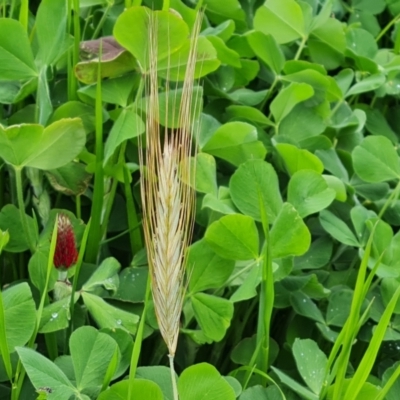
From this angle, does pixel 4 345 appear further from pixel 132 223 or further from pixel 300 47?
pixel 300 47

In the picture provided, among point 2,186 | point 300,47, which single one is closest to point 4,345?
point 2,186

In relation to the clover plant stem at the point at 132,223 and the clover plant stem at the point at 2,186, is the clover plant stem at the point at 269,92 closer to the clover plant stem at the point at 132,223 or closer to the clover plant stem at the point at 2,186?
the clover plant stem at the point at 132,223

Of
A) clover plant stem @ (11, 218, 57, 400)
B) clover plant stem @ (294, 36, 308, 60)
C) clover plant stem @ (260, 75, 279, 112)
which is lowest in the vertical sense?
clover plant stem @ (11, 218, 57, 400)

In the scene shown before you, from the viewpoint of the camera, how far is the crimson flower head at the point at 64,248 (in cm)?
68

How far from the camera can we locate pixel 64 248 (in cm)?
68

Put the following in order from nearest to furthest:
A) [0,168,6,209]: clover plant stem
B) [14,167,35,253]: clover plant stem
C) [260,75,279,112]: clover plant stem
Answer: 1. [14,167,35,253]: clover plant stem
2. [0,168,6,209]: clover plant stem
3. [260,75,279,112]: clover plant stem

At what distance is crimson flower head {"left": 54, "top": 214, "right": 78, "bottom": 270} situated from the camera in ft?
2.22

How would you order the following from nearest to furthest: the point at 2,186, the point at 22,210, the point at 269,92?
the point at 22,210, the point at 2,186, the point at 269,92

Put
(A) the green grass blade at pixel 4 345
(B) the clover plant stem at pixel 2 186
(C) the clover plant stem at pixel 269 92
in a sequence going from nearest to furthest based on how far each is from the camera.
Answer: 1. (A) the green grass blade at pixel 4 345
2. (B) the clover plant stem at pixel 2 186
3. (C) the clover plant stem at pixel 269 92

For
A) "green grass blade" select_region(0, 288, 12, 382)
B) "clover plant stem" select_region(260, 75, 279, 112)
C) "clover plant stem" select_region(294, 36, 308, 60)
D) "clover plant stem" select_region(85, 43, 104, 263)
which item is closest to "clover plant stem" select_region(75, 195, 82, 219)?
"clover plant stem" select_region(85, 43, 104, 263)

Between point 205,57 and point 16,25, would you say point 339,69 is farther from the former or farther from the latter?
point 16,25

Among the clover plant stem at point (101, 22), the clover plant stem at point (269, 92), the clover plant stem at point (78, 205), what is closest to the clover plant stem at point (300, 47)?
the clover plant stem at point (269, 92)

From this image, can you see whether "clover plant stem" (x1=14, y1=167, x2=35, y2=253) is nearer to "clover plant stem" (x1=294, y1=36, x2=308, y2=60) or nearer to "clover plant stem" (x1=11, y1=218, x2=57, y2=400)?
"clover plant stem" (x1=11, y1=218, x2=57, y2=400)

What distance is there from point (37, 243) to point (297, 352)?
0.31 m
